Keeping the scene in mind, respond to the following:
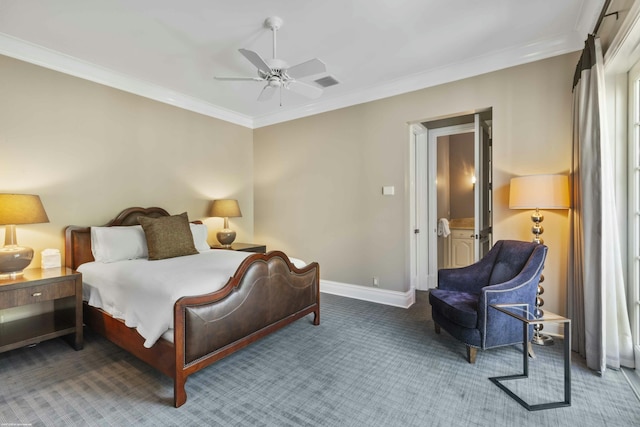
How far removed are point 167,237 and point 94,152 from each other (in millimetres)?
1325

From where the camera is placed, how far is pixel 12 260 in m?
2.55

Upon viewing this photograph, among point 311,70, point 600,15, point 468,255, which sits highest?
point 600,15

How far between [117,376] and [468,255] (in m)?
4.76

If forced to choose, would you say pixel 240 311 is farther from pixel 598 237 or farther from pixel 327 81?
pixel 598 237

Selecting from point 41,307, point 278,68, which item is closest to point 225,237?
point 41,307

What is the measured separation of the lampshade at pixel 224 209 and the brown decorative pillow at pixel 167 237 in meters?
0.92

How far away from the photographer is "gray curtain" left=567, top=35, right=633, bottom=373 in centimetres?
222

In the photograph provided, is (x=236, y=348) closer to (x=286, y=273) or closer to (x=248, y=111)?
(x=286, y=273)

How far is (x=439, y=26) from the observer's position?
2666 millimetres

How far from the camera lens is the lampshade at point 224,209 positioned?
14.7 ft

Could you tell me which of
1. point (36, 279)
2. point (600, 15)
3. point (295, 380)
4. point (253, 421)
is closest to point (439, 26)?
point (600, 15)

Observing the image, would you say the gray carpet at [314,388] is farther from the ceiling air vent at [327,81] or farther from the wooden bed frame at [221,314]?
the ceiling air vent at [327,81]

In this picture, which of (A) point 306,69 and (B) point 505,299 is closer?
(B) point 505,299

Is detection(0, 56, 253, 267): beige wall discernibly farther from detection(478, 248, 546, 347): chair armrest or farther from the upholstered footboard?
detection(478, 248, 546, 347): chair armrest
